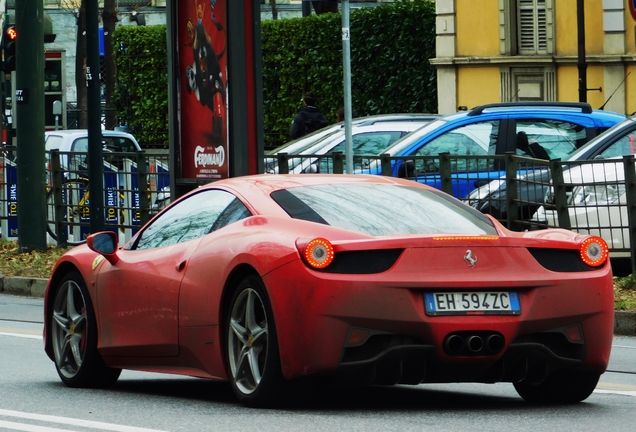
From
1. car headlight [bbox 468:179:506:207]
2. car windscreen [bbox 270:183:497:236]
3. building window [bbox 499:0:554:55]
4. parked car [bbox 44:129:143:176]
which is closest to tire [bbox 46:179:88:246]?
parked car [bbox 44:129:143:176]

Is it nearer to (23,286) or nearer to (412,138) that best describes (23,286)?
(23,286)

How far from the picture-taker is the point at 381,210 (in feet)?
26.5

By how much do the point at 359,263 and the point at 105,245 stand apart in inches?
80.6

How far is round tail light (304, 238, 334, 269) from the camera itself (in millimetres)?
7371

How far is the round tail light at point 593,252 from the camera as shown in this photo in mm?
7848

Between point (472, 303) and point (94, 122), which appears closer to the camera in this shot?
point (472, 303)

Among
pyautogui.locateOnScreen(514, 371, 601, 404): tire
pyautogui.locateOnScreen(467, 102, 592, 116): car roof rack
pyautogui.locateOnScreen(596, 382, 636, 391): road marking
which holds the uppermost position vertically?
pyautogui.locateOnScreen(467, 102, 592, 116): car roof rack

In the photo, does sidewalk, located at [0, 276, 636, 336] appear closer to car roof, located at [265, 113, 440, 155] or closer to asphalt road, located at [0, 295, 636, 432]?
car roof, located at [265, 113, 440, 155]

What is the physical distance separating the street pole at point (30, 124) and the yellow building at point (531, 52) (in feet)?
52.6

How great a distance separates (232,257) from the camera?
7.85m

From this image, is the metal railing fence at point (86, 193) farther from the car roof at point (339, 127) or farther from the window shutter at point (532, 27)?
the window shutter at point (532, 27)

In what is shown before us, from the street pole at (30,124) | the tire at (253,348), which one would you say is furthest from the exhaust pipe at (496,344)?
the street pole at (30,124)

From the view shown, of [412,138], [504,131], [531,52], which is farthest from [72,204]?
[531,52]

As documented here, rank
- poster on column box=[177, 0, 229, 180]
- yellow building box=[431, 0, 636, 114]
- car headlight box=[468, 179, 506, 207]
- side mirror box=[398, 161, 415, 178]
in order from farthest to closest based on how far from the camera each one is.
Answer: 1. yellow building box=[431, 0, 636, 114]
2. side mirror box=[398, 161, 415, 178]
3. car headlight box=[468, 179, 506, 207]
4. poster on column box=[177, 0, 229, 180]
